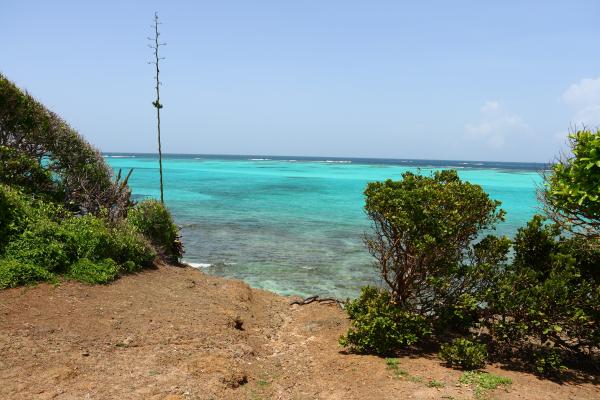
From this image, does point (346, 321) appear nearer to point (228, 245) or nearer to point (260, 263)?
point (260, 263)

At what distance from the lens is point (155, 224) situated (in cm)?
1842

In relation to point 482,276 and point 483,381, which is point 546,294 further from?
point 483,381

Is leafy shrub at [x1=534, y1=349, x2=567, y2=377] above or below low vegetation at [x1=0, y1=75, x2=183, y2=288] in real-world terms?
below

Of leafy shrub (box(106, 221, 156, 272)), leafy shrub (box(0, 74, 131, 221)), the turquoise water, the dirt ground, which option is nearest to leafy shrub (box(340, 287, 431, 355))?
the dirt ground

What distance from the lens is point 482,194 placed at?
10680 millimetres

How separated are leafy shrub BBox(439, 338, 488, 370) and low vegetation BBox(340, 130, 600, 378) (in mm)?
21

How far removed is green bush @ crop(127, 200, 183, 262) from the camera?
1819 cm

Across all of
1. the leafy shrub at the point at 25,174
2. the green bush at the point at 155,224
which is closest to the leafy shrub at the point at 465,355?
the green bush at the point at 155,224

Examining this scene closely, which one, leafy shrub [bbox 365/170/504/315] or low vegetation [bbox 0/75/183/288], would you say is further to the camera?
low vegetation [bbox 0/75/183/288]

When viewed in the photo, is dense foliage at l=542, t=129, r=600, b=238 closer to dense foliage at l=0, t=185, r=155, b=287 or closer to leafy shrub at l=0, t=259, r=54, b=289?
dense foliage at l=0, t=185, r=155, b=287

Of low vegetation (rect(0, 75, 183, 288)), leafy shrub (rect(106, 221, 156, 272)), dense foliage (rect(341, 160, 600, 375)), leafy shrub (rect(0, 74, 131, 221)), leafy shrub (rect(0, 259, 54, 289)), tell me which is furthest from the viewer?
leafy shrub (rect(0, 74, 131, 221))

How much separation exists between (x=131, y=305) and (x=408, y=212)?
319 inches

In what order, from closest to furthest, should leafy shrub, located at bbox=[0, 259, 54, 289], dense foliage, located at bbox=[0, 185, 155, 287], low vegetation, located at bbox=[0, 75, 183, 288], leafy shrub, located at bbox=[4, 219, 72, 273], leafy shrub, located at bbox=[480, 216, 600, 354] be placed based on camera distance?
1. leafy shrub, located at bbox=[480, 216, 600, 354]
2. leafy shrub, located at bbox=[0, 259, 54, 289]
3. dense foliage, located at bbox=[0, 185, 155, 287]
4. leafy shrub, located at bbox=[4, 219, 72, 273]
5. low vegetation, located at bbox=[0, 75, 183, 288]

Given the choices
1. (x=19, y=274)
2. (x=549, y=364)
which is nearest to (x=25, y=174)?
(x=19, y=274)
